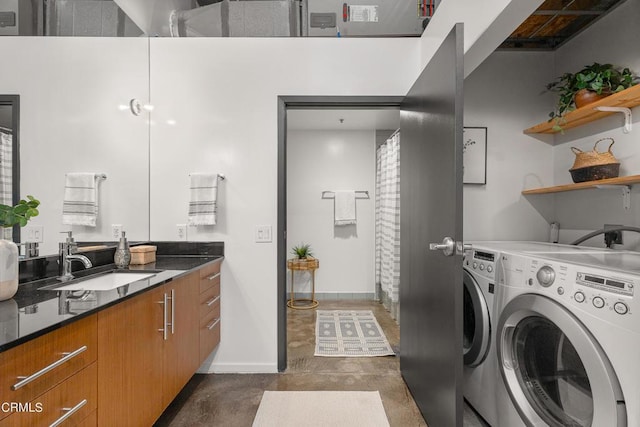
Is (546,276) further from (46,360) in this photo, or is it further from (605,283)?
(46,360)

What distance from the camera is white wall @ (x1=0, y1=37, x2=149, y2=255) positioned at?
4.57ft

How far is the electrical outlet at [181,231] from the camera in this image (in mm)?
2350

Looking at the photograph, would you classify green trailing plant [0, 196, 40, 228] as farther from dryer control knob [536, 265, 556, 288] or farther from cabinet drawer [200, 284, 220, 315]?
dryer control knob [536, 265, 556, 288]

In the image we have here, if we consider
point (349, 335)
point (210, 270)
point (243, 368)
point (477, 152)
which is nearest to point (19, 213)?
point (210, 270)

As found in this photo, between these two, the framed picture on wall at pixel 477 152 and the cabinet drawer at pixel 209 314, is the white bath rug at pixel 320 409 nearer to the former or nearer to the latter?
the cabinet drawer at pixel 209 314

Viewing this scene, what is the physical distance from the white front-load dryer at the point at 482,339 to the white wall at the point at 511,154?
880 mm

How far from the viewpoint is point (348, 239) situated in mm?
4375

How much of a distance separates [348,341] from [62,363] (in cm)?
228

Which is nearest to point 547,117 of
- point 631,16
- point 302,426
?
point 631,16

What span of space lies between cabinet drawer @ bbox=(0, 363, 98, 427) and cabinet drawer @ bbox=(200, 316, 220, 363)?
0.95 m

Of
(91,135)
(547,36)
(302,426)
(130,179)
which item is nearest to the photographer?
(302,426)

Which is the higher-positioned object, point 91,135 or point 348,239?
point 91,135

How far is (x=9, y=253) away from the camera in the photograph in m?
1.10

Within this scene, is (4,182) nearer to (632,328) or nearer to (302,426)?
(302,426)
